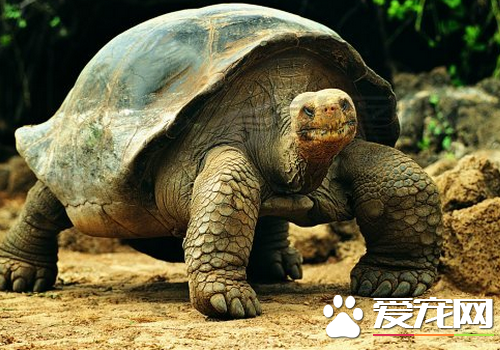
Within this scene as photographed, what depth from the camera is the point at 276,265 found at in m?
5.25

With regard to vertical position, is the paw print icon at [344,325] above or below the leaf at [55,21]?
below

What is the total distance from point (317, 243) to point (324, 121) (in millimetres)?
2837

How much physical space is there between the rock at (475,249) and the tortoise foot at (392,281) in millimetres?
224

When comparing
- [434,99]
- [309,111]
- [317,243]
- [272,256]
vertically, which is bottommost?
[317,243]

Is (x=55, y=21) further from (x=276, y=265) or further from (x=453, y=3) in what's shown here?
(x=276, y=265)

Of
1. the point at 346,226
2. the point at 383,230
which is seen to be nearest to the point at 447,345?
the point at 383,230

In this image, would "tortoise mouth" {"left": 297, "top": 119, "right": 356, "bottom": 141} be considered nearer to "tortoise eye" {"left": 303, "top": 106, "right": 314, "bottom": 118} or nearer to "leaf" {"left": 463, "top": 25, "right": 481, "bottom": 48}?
"tortoise eye" {"left": 303, "top": 106, "right": 314, "bottom": 118}

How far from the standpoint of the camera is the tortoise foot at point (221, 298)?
3.49 metres

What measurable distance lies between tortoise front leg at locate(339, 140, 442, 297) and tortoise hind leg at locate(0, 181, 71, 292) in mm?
1908

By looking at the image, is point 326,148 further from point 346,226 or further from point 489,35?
point 489,35

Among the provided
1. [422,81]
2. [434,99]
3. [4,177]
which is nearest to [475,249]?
[434,99]

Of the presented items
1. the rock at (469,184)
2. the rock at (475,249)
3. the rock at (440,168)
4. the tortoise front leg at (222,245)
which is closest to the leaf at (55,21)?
the rock at (440,168)

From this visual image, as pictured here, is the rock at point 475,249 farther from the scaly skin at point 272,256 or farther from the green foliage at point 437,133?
the green foliage at point 437,133

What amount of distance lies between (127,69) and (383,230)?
1619mm
